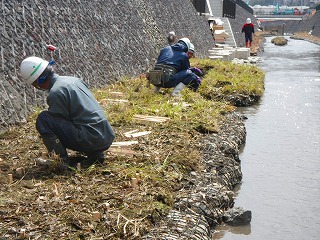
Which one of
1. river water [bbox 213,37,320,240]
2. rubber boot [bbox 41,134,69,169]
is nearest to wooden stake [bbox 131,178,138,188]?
rubber boot [bbox 41,134,69,169]

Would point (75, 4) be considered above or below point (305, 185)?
above

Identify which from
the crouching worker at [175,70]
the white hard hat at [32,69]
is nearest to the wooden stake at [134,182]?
the white hard hat at [32,69]

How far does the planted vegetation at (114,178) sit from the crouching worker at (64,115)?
302mm

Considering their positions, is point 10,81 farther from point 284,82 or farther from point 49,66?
point 284,82

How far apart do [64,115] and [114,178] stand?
0.97 meters

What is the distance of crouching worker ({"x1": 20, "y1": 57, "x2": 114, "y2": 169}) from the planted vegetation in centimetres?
30

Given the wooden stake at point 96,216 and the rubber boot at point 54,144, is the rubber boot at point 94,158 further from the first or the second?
the wooden stake at point 96,216

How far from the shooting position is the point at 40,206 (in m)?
4.57

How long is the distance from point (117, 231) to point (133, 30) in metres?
10.9

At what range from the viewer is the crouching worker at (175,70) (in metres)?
10.7

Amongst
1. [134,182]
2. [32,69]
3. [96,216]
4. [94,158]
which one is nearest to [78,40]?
[32,69]

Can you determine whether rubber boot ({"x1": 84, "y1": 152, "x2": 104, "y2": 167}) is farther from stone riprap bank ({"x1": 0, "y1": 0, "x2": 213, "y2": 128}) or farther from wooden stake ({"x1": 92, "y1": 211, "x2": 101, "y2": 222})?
stone riprap bank ({"x1": 0, "y1": 0, "x2": 213, "y2": 128})

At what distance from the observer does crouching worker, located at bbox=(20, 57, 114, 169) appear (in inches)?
219

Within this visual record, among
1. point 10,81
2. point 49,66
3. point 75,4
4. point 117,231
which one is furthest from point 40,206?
point 75,4
